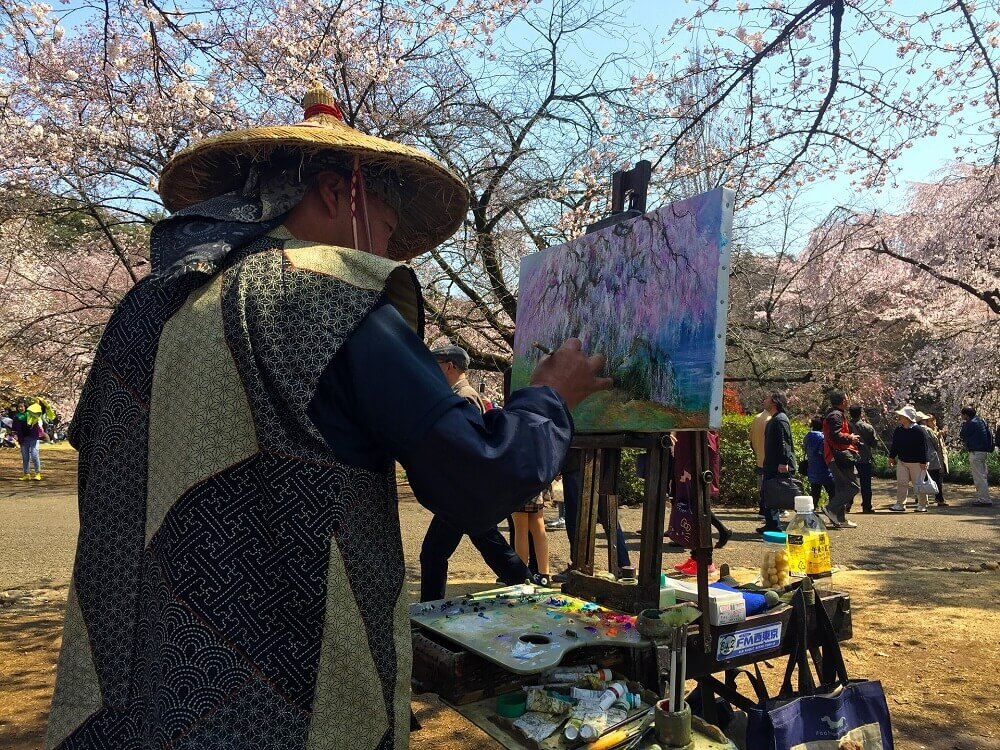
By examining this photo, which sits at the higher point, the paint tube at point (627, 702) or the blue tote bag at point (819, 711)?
the paint tube at point (627, 702)

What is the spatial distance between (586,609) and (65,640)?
157 cm

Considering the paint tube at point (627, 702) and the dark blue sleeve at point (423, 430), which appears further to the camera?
the paint tube at point (627, 702)

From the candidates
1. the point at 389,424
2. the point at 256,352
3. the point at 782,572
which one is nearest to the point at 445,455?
the point at 389,424

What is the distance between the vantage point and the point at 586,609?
8.13ft

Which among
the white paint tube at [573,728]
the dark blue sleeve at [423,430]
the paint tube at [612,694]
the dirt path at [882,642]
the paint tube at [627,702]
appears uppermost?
the dark blue sleeve at [423,430]

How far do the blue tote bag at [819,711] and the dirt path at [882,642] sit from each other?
→ 1.50 meters

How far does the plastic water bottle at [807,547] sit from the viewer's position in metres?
2.73

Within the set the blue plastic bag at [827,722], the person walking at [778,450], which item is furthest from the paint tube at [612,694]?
the person walking at [778,450]

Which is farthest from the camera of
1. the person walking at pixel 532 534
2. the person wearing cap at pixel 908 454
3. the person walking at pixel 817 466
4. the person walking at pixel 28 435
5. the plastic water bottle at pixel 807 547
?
the person walking at pixel 28 435

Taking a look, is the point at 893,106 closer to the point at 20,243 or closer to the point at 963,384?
the point at 20,243

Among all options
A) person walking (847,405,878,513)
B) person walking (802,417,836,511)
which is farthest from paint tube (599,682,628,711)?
person walking (847,405,878,513)

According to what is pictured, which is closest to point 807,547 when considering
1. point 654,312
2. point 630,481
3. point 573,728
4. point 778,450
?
point 654,312

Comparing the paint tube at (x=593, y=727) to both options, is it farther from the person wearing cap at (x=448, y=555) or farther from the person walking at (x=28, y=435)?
the person walking at (x=28, y=435)

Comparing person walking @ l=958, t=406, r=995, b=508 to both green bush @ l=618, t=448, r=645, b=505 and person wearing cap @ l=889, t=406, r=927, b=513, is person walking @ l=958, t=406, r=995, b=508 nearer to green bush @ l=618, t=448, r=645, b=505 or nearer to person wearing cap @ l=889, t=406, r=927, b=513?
person wearing cap @ l=889, t=406, r=927, b=513
